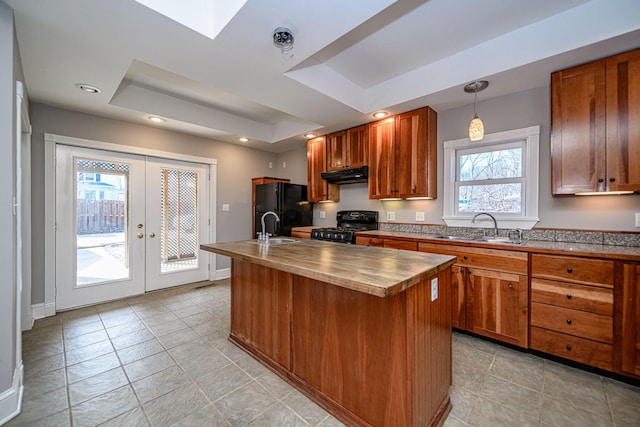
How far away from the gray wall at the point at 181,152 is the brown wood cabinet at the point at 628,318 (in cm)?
410

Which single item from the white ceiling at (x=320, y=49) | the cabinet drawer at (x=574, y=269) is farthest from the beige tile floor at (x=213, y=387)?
the white ceiling at (x=320, y=49)


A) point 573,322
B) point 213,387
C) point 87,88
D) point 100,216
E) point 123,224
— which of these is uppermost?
point 87,88

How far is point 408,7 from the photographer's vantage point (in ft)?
6.46

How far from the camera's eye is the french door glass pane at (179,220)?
406 centimetres

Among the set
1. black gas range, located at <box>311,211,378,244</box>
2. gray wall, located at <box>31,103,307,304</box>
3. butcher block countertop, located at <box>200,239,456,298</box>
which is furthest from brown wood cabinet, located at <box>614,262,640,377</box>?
gray wall, located at <box>31,103,307,304</box>

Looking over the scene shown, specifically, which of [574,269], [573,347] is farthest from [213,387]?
[574,269]

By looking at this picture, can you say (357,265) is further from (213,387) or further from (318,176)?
(318,176)

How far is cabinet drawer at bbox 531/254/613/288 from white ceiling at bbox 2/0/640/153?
5.19 feet

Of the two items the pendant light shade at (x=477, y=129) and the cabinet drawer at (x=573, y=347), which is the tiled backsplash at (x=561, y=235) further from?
the pendant light shade at (x=477, y=129)

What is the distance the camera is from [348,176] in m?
3.84

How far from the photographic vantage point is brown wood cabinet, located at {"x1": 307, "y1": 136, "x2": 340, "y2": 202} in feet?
14.1

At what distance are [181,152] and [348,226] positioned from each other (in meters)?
2.86

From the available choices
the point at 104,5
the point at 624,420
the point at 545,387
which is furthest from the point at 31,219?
the point at 624,420

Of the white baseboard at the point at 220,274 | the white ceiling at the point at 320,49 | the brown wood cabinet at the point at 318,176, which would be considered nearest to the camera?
the white ceiling at the point at 320,49
